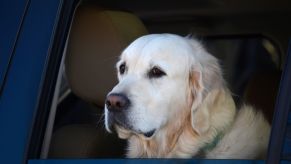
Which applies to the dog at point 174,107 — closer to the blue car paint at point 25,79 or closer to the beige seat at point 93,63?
the beige seat at point 93,63

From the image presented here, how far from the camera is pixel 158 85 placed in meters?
2.98

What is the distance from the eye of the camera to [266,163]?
198cm

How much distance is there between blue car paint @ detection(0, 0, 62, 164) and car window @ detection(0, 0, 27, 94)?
0.06ft

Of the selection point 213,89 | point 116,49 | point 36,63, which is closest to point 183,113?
point 213,89

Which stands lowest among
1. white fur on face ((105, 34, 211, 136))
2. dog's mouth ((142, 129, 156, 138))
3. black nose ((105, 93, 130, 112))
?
dog's mouth ((142, 129, 156, 138))

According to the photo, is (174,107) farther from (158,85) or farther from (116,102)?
(116,102)

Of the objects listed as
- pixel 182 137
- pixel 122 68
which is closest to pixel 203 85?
pixel 182 137

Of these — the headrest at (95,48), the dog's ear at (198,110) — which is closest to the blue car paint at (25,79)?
the headrest at (95,48)

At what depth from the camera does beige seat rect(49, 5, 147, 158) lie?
2865 millimetres

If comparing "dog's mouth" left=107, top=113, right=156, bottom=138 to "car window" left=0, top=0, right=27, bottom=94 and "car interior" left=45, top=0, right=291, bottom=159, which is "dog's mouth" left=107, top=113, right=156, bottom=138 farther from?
"car window" left=0, top=0, right=27, bottom=94

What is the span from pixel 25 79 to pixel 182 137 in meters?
0.77

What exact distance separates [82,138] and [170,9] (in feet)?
3.50

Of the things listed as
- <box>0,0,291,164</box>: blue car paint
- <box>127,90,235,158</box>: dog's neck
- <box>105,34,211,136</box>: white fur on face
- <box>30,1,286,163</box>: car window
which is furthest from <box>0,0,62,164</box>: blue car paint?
<box>127,90,235,158</box>: dog's neck

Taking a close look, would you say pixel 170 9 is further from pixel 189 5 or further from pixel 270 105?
pixel 270 105
